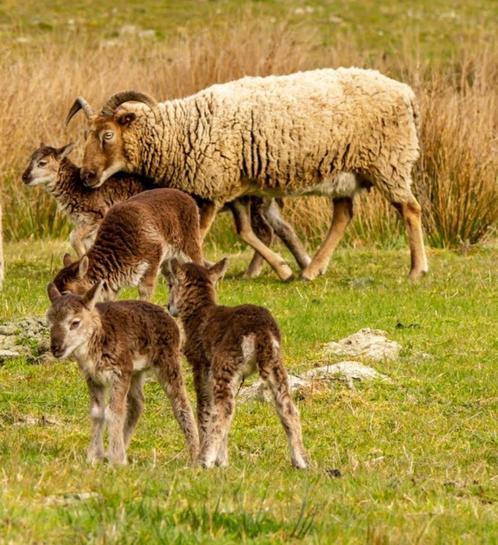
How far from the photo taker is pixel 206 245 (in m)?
18.1

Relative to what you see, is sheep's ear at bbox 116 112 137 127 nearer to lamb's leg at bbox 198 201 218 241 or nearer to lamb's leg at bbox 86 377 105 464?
lamb's leg at bbox 198 201 218 241

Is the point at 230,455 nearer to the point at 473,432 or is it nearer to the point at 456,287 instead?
the point at 473,432

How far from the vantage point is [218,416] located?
308 inches

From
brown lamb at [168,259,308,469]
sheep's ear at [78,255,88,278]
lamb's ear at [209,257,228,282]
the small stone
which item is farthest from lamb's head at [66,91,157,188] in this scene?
brown lamb at [168,259,308,469]

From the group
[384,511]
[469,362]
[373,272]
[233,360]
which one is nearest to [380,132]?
[373,272]

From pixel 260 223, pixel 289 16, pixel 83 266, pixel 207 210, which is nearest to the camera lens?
pixel 83 266

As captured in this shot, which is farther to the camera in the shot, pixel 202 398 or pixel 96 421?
pixel 202 398

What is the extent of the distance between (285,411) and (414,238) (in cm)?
766

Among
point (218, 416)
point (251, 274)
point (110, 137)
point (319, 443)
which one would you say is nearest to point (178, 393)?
point (218, 416)

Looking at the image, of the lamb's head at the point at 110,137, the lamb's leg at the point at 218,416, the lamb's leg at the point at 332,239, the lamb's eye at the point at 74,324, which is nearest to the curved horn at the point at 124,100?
the lamb's head at the point at 110,137

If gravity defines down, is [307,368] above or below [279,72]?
above

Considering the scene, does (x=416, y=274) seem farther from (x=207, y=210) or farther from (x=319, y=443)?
(x=319, y=443)

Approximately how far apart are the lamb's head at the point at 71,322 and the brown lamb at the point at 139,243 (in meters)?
3.40

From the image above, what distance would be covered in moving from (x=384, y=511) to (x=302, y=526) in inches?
27.8
